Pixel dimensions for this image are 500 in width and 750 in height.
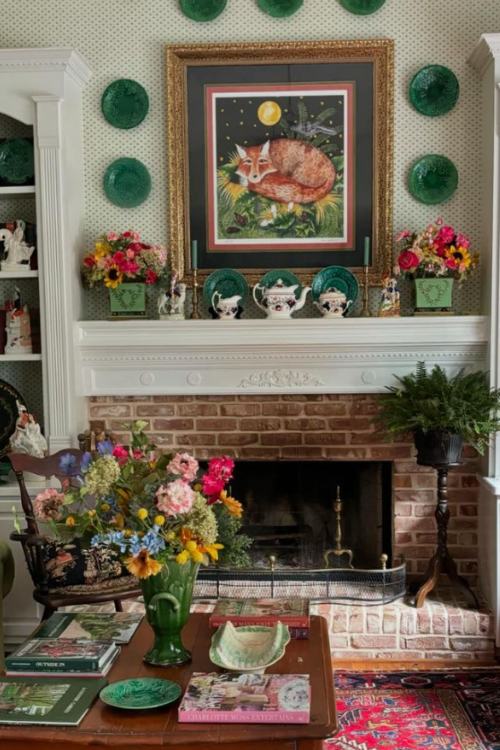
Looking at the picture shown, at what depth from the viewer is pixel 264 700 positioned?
2.01 meters

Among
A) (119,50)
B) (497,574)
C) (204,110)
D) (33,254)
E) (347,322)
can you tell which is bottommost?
(497,574)

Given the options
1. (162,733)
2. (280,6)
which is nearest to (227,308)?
(280,6)

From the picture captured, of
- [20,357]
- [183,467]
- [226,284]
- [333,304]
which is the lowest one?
[183,467]

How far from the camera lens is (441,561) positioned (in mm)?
3785

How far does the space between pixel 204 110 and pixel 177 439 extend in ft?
5.23

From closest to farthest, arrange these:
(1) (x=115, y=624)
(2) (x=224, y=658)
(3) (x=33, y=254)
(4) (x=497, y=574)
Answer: (2) (x=224, y=658)
(1) (x=115, y=624)
(4) (x=497, y=574)
(3) (x=33, y=254)

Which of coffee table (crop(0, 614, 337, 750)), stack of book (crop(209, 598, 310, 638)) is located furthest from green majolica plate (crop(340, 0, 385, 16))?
coffee table (crop(0, 614, 337, 750))

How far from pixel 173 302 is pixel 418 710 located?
2.05 m

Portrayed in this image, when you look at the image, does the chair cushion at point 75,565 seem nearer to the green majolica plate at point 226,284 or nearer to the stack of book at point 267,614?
the stack of book at point 267,614

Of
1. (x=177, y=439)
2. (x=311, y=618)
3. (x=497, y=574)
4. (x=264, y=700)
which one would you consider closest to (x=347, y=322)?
(x=177, y=439)

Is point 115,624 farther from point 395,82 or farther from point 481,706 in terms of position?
point 395,82

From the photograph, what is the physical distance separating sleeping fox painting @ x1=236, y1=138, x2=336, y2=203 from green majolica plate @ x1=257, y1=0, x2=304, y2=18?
579mm

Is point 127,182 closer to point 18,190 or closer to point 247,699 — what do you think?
point 18,190

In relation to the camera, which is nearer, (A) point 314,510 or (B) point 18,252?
(B) point 18,252
